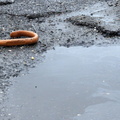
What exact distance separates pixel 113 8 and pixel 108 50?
264 cm

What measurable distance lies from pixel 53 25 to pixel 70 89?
3.04m

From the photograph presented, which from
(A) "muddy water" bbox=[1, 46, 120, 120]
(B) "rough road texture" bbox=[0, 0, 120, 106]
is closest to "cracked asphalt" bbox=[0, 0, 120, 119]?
(B) "rough road texture" bbox=[0, 0, 120, 106]

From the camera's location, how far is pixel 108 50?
5.84m

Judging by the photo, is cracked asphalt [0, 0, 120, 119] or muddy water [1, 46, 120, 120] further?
cracked asphalt [0, 0, 120, 119]

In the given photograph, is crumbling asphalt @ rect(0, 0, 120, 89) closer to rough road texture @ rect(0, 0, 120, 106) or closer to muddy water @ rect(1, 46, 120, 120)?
rough road texture @ rect(0, 0, 120, 106)

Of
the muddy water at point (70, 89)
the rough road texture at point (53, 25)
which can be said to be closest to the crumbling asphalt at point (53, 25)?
the rough road texture at point (53, 25)

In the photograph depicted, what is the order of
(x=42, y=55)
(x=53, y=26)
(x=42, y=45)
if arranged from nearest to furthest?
(x=42, y=55)
(x=42, y=45)
(x=53, y=26)

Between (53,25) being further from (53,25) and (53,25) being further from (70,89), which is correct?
(70,89)

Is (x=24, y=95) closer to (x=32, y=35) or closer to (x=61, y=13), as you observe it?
(x=32, y=35)

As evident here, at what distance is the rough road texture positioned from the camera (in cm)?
550

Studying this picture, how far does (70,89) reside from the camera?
452 centimetres

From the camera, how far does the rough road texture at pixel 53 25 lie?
550 centimetres

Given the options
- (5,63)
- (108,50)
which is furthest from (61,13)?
(5,63)

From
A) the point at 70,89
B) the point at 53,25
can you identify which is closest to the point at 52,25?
the point at 53,25
